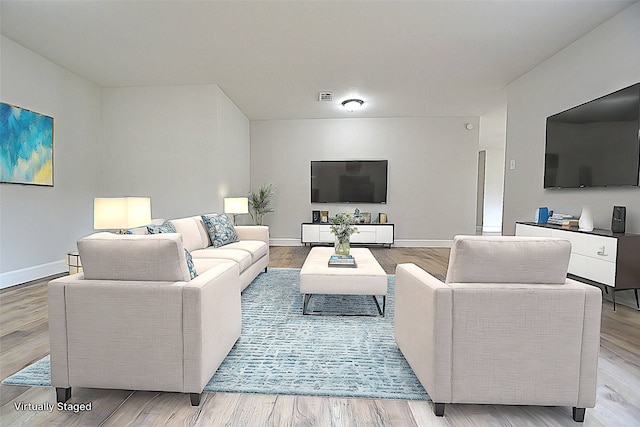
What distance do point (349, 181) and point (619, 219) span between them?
4.45 metres

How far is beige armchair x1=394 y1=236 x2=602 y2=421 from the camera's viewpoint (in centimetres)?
140

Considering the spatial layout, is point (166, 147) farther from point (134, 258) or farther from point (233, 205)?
point (134, 258)

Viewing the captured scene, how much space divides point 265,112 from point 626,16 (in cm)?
505

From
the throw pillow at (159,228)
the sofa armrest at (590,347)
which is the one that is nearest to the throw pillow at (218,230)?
the throw pillow at (159,228)

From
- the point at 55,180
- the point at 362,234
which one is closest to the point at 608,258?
the point at 362,234

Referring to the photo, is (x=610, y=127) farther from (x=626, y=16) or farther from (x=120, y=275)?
(x=120, y=275)

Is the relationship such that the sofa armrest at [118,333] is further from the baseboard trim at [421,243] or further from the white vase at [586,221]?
the baseboard trim at [421,243]

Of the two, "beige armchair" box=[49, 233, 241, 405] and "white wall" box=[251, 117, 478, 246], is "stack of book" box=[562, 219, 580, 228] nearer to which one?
"white wall" box=[251, 117, 478, 246]

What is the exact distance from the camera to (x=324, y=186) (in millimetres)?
6816

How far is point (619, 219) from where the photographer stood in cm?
288

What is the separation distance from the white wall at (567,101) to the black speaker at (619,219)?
0.12 metres

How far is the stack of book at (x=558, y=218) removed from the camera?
11.6 ft

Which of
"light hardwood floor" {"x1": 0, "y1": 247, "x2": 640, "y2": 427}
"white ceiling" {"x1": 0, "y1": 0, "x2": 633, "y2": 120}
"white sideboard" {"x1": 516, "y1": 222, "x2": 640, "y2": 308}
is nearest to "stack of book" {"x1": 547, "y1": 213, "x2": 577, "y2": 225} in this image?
"white sideboard" {"x1": 516, "y1": 222, "x2": 640, "y2": 308}

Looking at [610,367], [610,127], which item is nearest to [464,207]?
[610,127]
